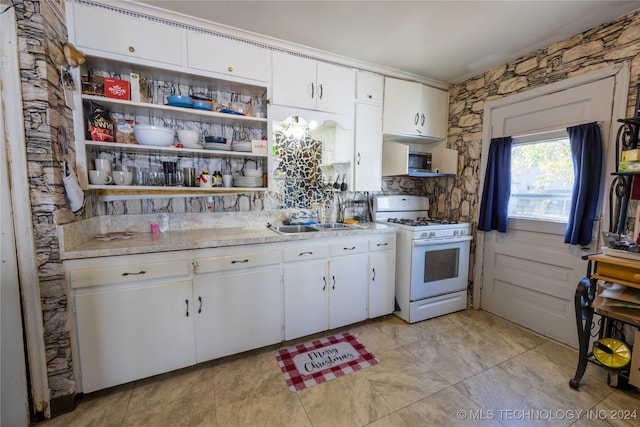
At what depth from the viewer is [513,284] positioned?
8.22 feet

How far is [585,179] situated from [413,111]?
158 centimetres

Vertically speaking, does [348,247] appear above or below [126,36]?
below

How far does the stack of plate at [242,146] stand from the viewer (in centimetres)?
213

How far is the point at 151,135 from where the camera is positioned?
185 cm

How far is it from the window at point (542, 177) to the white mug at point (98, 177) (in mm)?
3441

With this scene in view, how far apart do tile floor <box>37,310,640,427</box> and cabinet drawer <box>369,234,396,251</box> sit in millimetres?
847

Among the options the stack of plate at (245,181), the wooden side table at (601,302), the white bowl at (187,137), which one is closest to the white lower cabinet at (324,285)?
the stack of plate at (245,181)

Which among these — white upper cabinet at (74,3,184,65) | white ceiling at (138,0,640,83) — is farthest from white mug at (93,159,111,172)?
white ceiling at (138,0,640,83)

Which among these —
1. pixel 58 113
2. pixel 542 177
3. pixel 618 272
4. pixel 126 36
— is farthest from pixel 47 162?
pixel 542 177

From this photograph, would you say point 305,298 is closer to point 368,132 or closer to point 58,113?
point 368,132

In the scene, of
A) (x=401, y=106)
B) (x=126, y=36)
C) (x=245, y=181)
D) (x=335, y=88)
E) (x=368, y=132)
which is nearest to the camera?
(x=126, y=36)

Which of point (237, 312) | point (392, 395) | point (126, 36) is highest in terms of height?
point (126, 36)

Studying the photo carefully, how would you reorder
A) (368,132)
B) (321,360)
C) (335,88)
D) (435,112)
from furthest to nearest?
(435,112)
(368,132)
(335,88)
(321,360)

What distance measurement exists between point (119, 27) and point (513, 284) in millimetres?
3830
